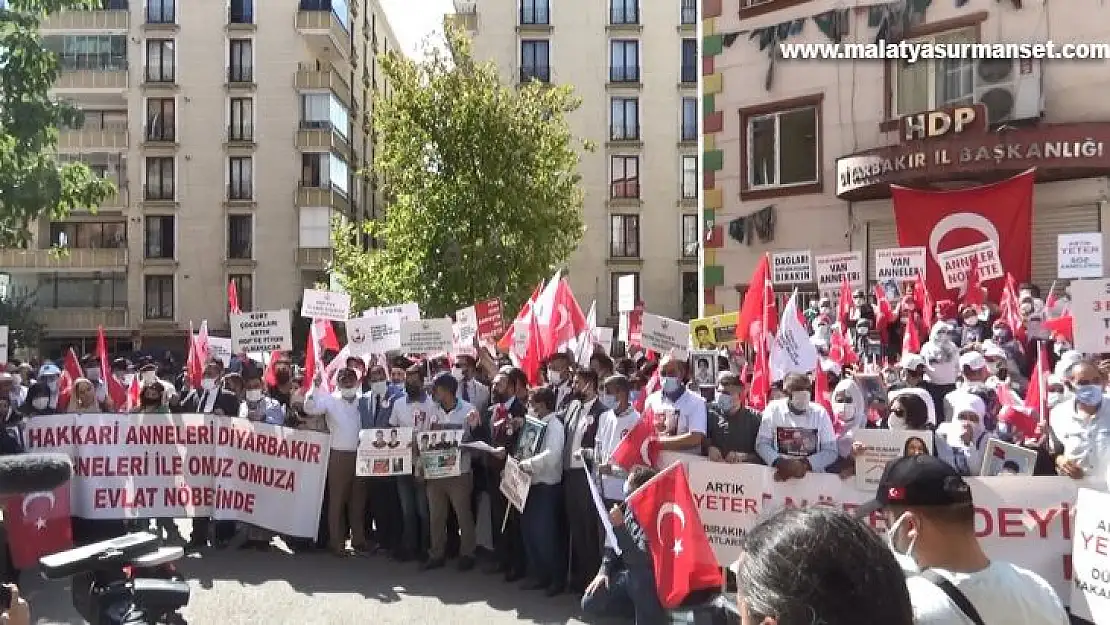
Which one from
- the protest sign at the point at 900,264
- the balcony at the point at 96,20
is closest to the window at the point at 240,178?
the balcony at the point at 96,20

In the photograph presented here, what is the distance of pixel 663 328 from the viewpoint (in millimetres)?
12539

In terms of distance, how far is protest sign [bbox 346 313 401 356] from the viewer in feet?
48.3

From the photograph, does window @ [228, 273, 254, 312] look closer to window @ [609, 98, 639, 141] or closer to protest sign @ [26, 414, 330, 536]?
window @ [609, 98, 639, 141]

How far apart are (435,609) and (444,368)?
6.26 m

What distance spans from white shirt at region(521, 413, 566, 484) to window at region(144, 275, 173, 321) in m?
45.8

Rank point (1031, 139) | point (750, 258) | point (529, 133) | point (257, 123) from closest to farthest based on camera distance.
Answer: point (1031, 139) < point (750, 258) < point (529, 133) < point (257, 123)

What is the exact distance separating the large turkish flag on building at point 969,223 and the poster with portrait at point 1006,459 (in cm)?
917

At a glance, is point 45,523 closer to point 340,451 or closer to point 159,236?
point 340,451

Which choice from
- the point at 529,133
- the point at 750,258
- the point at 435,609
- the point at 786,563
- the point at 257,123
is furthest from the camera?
the point at 257,123

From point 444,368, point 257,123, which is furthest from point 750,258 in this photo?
point 257,123

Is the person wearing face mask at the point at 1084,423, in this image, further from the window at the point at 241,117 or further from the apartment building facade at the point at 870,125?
the window at the point at 241,117

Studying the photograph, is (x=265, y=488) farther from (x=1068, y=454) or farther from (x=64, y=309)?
(x=64, y=309)

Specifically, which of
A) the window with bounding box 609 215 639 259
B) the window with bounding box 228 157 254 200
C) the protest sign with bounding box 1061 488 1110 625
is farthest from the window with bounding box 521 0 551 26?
the protest sign with bounding box 1061 488 1110 625

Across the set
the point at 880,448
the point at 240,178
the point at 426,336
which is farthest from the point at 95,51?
the point at 880,448
